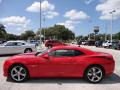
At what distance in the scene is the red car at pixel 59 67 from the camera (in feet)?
29.5

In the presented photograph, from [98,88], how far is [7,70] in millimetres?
3290

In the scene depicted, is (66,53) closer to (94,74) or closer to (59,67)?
(59,67)

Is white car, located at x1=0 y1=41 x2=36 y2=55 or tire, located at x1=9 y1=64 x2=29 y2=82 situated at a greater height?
white car, located at x1=0 y1=41 x2=36 y2=55

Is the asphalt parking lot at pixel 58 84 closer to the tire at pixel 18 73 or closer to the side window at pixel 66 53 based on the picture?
the tire at pixel 18 73

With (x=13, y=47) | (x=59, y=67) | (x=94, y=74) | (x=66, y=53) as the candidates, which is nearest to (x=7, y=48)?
(x=13, y=47)

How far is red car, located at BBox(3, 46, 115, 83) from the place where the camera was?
8984mm

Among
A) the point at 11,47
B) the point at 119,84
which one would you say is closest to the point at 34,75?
the point at 119,84

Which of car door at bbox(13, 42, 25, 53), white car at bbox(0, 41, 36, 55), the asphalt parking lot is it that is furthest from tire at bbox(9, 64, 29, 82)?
car door at bbox(13, 42, 25, 53)

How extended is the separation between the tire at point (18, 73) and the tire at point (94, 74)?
2.15 meters

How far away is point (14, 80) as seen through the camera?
9.02 meters

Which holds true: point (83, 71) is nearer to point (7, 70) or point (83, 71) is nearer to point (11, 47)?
point (7, 70)

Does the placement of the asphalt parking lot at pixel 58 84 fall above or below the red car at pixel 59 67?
below

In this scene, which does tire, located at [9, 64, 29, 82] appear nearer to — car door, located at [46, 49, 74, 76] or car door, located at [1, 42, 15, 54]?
car door, located at [46, 49, 74, 76]

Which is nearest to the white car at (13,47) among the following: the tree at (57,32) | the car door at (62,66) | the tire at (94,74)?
the car door at (62,66)
